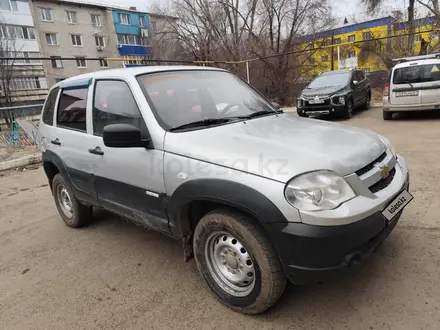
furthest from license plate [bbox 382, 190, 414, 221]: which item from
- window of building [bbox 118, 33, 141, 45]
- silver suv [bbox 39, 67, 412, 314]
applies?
window of building [bbox 118, 33, 141, 45]

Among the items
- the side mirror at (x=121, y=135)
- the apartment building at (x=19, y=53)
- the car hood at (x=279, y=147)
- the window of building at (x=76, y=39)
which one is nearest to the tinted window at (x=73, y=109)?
the side mirror at (x=121, y=135)

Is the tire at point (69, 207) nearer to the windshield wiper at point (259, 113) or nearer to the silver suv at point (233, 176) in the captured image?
the silver suv at point (233, 176)

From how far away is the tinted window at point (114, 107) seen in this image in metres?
2.76

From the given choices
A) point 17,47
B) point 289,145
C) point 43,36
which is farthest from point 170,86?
point 43,36

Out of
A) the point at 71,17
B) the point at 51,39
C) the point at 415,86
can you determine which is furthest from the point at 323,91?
the point at 71,17

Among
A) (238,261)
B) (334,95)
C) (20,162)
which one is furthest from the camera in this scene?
(334,95)

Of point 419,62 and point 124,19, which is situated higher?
point 124,19

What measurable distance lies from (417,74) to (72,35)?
4143 centimetres

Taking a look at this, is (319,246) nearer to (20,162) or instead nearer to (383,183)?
(383,183)

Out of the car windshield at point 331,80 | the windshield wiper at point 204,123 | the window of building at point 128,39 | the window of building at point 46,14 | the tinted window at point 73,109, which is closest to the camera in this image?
the windshield wiper at point 204,123

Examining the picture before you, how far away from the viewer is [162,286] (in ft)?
8.99

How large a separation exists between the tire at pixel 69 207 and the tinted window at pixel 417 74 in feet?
28.7

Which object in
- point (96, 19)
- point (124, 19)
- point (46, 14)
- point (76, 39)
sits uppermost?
point (124, 19)

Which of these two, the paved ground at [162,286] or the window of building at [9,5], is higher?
the window of building at [9,5]
